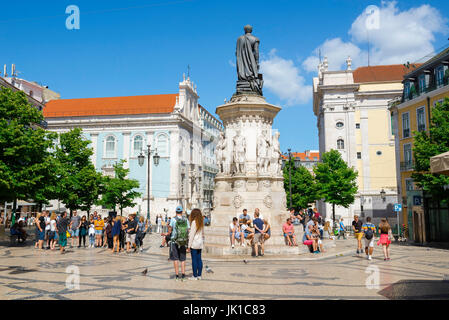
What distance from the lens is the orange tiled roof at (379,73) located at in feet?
174

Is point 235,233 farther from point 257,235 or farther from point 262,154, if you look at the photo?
point 262,154

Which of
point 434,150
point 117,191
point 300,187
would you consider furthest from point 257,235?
point 300,187

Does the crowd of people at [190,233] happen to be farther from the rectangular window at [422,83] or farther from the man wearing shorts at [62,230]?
the rectangular window at [422,83]

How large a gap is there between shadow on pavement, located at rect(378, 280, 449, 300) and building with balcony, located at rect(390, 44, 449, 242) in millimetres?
16368

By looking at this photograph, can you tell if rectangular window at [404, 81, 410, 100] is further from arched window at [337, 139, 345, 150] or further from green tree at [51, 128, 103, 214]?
green tree at [51, 128, 103, 214]

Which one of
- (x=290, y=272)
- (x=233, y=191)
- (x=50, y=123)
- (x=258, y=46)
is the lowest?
(x=290, y=272)

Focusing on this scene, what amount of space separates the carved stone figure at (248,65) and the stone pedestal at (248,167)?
0.68 meters

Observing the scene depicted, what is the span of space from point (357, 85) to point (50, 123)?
44.4 m

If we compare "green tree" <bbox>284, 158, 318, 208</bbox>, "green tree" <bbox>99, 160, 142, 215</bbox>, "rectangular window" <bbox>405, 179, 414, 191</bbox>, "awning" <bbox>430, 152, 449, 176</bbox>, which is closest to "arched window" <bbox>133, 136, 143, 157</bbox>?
"green tree" <bbox>99, 160, 142, 215</bbox>

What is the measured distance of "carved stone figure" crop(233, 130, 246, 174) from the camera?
16.0 meters

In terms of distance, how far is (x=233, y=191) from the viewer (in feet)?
52.9
